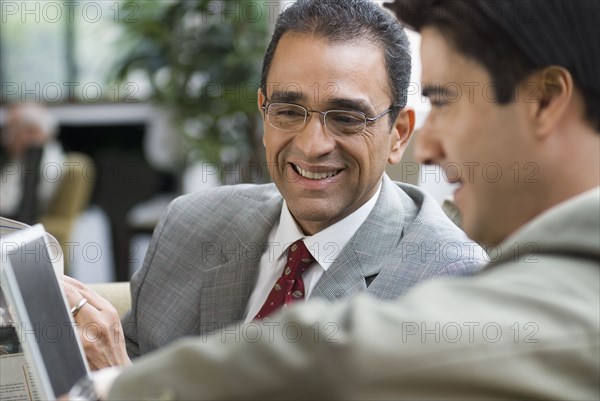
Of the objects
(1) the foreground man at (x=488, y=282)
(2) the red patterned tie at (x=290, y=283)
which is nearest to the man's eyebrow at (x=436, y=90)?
(1) the foreground man at (x=488, y=282)

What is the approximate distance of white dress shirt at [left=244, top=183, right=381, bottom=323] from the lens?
5.74 feet

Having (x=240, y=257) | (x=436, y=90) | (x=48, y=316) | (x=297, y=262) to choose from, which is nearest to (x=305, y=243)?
(x=297, y=262)

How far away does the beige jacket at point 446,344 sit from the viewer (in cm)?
77

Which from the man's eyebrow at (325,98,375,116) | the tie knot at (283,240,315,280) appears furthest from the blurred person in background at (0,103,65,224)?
the man's eyebrow at (325,98,375,116)

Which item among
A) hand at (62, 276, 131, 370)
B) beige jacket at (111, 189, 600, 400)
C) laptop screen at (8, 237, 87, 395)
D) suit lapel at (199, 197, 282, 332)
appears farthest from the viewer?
suit lapel at (199, 197, 282, 332)

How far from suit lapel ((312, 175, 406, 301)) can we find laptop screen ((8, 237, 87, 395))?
56 centimetres

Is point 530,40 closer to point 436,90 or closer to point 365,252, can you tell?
point 436,90

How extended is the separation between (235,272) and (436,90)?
3.00 ft

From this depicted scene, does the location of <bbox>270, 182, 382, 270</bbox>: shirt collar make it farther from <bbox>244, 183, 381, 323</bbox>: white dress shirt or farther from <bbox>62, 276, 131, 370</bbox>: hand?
<bbox>62, 276, 131, 370</bbox>: hand

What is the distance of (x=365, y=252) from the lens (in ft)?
5.65

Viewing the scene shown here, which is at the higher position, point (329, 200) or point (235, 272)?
point (329, 200)

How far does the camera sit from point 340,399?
77 centimetres

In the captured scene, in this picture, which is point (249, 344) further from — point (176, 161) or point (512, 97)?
point (176, 161)

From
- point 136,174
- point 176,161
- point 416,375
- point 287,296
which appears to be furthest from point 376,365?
point 136,174
